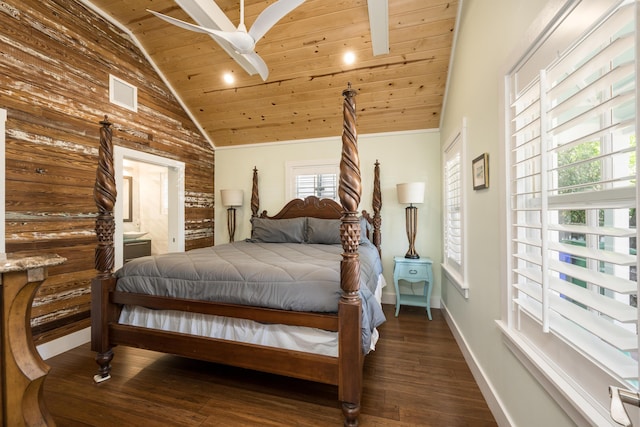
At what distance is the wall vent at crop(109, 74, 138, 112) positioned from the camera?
2895mm

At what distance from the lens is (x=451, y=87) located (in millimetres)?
2928

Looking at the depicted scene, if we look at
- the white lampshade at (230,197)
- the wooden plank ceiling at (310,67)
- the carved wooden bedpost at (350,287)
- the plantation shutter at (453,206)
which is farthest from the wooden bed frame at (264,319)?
the white lampshade at (230,197)

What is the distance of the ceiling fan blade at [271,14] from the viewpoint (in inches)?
67.3

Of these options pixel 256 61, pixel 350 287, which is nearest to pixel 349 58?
pixel 256 61

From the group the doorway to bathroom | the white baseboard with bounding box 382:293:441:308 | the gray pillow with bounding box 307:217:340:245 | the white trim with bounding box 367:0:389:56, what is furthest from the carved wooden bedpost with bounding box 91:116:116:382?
the white baseboard with bounding box 382:293:441:308

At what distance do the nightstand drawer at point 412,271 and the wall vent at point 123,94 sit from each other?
3.71 metres

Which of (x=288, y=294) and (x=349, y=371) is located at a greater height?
(x=288, y=294)

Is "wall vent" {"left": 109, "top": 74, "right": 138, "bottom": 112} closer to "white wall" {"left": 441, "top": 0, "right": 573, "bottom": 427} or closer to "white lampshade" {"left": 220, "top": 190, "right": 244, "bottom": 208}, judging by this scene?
"white lampshade" {"left": 220, "top": 190, "right": 244, "bottom": 208}

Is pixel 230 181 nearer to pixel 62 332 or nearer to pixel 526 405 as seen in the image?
pixel 62 332

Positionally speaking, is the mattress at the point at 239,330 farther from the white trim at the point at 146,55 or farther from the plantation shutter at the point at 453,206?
the white trim at the point at 146,55

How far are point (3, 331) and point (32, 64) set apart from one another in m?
2.35

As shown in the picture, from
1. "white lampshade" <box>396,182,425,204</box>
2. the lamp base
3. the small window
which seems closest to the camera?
"white lampshade" <box>396,182,425,204</box>

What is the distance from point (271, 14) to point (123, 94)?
7.36 ft

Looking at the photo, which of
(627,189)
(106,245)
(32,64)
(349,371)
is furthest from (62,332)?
(627,189)
